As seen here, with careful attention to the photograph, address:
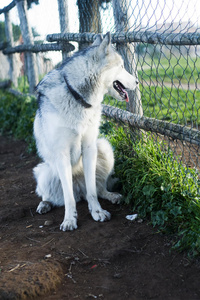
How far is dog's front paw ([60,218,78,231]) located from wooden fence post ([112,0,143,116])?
1.40m

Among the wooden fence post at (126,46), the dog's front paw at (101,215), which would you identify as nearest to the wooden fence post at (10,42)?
the wooden fence post at (126,46)

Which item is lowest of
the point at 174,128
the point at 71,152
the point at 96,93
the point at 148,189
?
the point at 148,189

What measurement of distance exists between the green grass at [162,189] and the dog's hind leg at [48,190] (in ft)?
2.25

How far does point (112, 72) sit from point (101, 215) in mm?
1344

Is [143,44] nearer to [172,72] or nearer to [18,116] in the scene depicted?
[172,72]

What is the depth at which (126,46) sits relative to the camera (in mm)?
3740

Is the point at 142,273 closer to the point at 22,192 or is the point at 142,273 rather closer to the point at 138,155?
the point at 138,155

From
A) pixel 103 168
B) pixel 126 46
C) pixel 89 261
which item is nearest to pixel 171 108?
pixel 126 46

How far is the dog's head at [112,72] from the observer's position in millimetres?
3195

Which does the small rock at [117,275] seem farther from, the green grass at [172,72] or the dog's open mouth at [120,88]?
the dog's open mouth at [120,88]

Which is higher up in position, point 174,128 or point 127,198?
point 174,128

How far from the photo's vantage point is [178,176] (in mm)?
3168

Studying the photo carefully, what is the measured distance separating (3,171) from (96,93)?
2589 millimetres

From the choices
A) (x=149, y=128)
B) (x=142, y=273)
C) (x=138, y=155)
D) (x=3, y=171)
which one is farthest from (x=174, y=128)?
(x=3, y=171)
